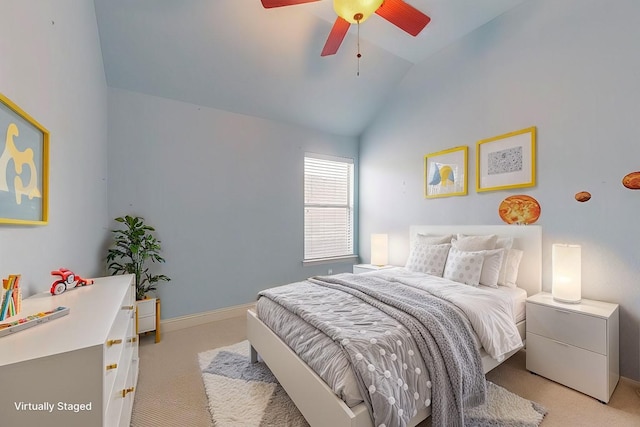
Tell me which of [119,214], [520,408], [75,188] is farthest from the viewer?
[119,214]

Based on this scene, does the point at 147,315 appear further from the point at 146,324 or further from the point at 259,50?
the point at 259,50

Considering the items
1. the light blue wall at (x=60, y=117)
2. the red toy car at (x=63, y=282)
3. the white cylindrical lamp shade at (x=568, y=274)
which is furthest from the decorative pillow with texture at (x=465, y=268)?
the light blue wall at (x=60, y=117)

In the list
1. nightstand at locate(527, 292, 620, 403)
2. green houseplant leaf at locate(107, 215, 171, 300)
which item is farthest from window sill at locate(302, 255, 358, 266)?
nightstand at locate(527, 292, 620, 403)

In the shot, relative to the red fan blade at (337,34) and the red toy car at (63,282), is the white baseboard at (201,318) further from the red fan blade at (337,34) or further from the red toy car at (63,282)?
the red fan blade at (337,34)

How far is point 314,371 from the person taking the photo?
144 cm

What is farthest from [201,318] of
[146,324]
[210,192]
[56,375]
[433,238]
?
[433,238]

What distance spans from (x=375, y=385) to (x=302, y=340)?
1.79 ft

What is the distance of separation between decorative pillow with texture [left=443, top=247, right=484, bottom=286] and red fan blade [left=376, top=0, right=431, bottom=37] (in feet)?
6.53

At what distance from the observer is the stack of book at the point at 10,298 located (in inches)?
40.3

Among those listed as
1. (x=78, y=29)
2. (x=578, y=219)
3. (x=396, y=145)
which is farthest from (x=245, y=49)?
(x=578, y=219)

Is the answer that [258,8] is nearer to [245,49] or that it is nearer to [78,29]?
[245,49]

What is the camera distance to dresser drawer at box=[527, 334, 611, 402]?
182cm

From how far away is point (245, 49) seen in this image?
9.36 ft

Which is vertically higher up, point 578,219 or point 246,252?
point 578,219
